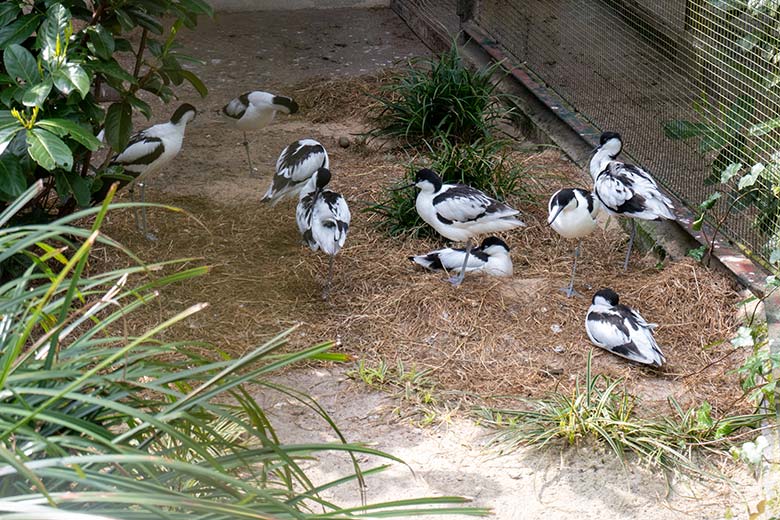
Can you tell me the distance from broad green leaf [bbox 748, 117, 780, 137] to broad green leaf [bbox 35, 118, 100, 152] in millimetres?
3039

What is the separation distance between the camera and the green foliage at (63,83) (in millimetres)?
3730

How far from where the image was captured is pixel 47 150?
3.58 metres

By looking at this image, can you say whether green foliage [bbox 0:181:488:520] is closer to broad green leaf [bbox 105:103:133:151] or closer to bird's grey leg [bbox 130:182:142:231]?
broad green leaf [bbox 105:103:133:151]

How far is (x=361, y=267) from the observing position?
5707 millimetres

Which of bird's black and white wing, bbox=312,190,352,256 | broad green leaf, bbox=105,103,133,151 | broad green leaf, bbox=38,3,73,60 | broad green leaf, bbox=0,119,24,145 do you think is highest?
broad green leaf, bbox=38,3,73,60

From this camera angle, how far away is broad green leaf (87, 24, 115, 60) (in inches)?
180

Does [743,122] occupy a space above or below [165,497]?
below

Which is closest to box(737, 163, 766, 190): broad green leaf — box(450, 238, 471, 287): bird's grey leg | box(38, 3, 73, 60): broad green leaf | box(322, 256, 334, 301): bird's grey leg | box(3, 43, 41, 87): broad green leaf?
box(450, 238, 471, 287): bird's grey leg

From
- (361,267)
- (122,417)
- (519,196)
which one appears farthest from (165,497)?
(519,196)

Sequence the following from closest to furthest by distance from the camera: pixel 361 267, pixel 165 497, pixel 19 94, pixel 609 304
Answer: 1. pixel 165 497
2. pixel 19 94
3. pixel 609 304
4. pixel 361 267

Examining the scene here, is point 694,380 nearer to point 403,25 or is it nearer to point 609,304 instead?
point 609,304

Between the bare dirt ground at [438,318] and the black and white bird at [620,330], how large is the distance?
0.10 metres

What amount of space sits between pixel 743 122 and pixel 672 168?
0.97 m

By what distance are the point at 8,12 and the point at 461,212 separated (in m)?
2.44
